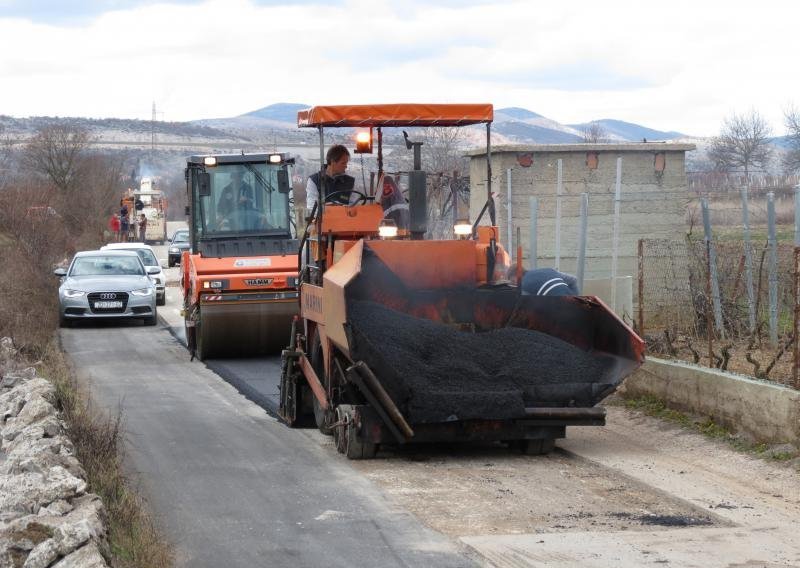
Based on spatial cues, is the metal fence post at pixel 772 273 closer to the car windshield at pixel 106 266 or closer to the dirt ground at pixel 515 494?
the dirt ground at pixel 515 494

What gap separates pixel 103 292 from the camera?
80.9 ft

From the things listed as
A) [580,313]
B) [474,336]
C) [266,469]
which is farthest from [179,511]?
[580,313]

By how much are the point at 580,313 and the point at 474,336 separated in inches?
39.9

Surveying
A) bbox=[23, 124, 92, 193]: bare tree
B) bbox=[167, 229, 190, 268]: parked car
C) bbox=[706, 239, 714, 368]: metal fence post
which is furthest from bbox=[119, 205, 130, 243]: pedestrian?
bbox=[706, 239, 714, 368]: metal fence post

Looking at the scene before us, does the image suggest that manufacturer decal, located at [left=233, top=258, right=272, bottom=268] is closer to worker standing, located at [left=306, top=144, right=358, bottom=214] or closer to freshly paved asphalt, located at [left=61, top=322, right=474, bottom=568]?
freshly paved asphalt, located at [left=61, top=322, right=474, bottom=568]

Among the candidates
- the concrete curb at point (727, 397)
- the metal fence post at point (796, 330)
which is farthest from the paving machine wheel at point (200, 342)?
the metal fence post at point (796, 330)

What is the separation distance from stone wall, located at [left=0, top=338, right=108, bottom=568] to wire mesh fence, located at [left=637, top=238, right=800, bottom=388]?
242 inches

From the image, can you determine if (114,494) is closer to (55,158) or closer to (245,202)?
(245,202)

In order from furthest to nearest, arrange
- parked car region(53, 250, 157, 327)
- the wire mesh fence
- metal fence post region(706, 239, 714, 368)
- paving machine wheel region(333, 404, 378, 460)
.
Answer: parked car region(53, 250, 157, 327) → the wire mesh fence → metal fence post region(706, 239, 714, 368) → paving machine wheel region(333, 404, 378, 460)

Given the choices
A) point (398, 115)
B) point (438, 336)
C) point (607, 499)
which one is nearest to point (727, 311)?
point (398, 115)

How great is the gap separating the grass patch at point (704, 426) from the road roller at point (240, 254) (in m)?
6.56

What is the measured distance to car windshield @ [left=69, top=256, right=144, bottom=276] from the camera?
25.5m

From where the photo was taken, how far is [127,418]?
13172mm

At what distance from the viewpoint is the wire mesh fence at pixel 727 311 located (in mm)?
13125
